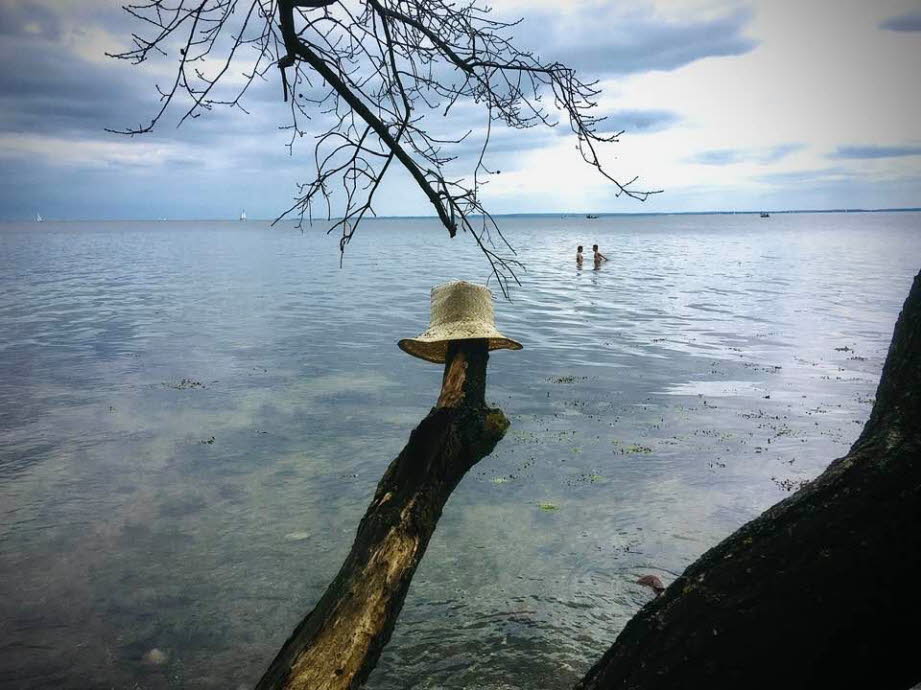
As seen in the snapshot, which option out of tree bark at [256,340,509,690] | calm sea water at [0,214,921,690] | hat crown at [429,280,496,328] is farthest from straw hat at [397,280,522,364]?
calm sea water at [0,214,921,690]

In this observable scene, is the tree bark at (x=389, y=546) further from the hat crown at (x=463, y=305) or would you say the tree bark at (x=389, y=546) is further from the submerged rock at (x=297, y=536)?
the submerged rock at (x=297, y=536)

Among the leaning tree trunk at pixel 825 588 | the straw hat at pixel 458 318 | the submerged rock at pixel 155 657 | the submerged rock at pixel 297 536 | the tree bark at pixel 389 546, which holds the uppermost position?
the straw hat at pixel 458 318

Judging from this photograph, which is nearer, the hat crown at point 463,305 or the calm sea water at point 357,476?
the hat crown at point 463,305

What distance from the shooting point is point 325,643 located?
12.1 ft

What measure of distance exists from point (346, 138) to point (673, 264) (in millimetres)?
64362

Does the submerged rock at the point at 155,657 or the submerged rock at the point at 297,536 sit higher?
the submerged rock at the point at 297,536

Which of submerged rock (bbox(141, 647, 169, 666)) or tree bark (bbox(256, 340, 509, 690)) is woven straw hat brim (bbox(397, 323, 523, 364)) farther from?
submerged rock (bbox(141, 647, 169, 666))

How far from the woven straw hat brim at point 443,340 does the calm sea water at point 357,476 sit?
136 inches

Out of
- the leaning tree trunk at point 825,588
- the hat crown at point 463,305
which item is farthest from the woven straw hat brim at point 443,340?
the leaning tree trunk at point 825,588

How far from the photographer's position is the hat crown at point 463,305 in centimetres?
539

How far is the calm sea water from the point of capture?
7488 millimetres

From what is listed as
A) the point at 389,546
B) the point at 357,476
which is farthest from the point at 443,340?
the point at 357,476

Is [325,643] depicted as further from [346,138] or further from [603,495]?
[603,495]

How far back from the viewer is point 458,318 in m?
5.40
